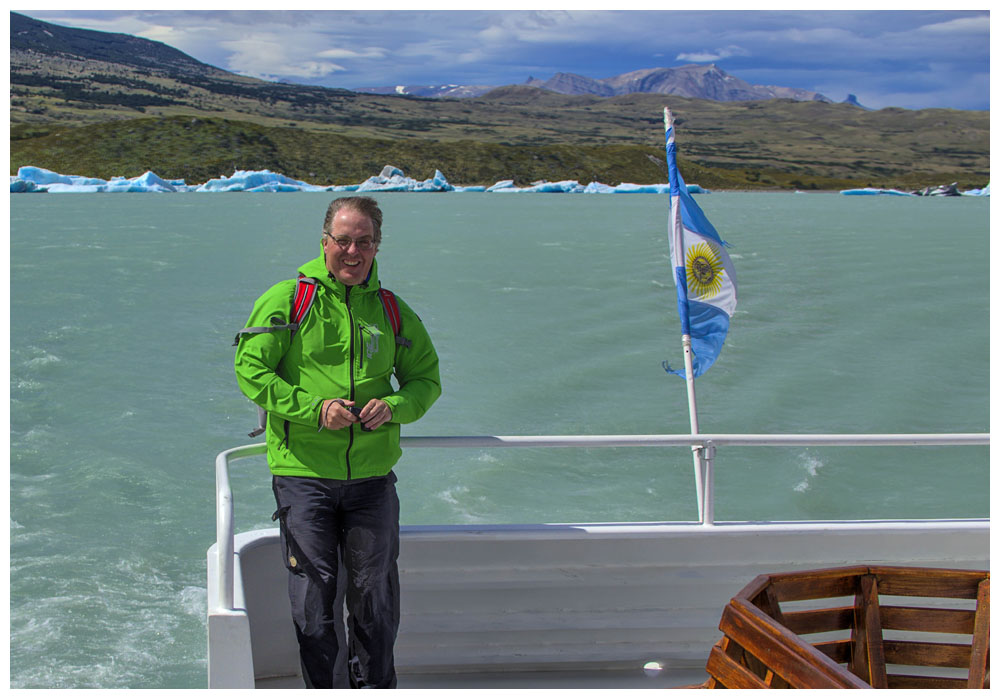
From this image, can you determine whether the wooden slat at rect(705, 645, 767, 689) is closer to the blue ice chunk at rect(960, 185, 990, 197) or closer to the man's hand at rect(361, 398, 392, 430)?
the man's hand at rect(361, 398, 392, 430)

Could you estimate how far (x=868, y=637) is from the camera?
249 cm

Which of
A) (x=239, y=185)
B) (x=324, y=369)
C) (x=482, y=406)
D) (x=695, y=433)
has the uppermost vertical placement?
(x=239, y=185)

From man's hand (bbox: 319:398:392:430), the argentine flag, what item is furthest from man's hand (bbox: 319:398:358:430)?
the argentine flag

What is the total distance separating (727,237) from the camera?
34.8m

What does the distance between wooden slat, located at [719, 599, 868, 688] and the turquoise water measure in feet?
11.7

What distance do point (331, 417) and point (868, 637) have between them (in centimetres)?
140

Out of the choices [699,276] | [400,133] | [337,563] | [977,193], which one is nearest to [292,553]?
[337,563]

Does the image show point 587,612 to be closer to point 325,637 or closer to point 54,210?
point 325,637

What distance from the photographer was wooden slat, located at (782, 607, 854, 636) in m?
2.43

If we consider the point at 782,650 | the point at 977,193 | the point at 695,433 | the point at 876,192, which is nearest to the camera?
the point at 782,650

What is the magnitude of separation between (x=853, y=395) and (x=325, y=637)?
10.6 metres

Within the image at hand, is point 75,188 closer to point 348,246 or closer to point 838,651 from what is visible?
point 348,246

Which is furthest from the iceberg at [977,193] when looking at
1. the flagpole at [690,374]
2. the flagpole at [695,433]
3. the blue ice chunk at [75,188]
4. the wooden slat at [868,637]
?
the wooden slat at [868,637]

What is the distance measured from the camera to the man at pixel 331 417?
234cm
